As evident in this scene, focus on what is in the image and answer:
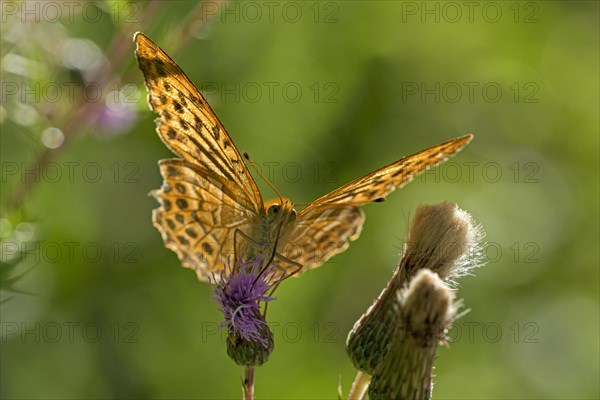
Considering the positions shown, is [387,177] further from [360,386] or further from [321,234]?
[360,386]

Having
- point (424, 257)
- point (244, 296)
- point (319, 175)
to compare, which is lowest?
point (244, 296)

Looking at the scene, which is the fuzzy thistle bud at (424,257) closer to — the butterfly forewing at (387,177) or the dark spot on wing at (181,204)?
the butterfly forewing at (387,177)

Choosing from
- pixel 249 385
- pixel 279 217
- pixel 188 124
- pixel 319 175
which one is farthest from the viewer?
pixel 319 175

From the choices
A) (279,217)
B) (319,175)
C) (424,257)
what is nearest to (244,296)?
(279,217)

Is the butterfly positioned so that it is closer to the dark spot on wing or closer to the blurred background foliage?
the dark spot on wing

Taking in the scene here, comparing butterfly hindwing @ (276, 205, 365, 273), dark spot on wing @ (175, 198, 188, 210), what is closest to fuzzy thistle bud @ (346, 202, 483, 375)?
butterfly hindwing @ (276, 205, 365, 273)
